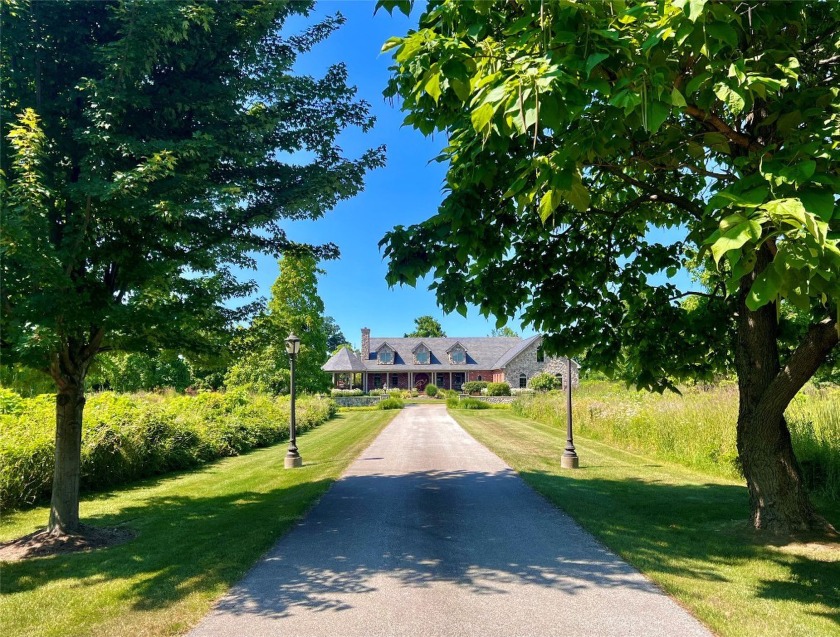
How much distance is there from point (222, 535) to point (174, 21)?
664 centimetres

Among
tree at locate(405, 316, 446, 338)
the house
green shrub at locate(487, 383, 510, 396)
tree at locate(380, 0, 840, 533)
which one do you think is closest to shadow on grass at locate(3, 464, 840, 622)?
tree at locate(380, 0, 840, 533)

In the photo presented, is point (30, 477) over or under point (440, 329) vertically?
under

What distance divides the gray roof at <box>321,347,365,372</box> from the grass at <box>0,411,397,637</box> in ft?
132

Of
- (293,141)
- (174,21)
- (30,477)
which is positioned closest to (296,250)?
(293,141)

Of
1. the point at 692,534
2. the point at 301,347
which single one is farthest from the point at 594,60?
the point at 301,347

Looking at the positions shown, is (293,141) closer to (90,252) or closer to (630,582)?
(90,252)

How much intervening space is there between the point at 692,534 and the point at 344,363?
47738 millimetres

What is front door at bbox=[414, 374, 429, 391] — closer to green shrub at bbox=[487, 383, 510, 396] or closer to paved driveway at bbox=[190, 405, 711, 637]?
green shrub at bbox=[487, 383, 510, 396]

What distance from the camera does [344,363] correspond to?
53.3 m

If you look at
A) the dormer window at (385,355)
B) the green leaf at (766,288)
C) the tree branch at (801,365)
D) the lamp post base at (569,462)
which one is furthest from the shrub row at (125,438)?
the dormer window at (385,355)

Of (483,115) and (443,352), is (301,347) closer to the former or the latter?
(483,115)

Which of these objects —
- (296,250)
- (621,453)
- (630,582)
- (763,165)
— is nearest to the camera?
(763,165)

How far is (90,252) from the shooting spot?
242 inches

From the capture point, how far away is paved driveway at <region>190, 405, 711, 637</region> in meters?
4.49
